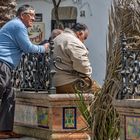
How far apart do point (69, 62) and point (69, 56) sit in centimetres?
8

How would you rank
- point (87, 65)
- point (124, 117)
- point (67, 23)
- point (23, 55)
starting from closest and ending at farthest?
point (124, 117) < point (87, 65) < point (23, 55) < point (67, 23)

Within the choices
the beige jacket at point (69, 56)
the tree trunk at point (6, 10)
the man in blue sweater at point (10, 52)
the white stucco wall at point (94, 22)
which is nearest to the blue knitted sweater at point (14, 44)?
the man in blue sweater at point (10, 52)

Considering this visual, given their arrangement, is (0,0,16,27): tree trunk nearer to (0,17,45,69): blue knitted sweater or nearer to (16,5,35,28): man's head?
(16,5,35,28): man's head

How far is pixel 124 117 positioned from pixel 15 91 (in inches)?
105

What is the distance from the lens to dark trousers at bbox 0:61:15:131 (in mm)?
7836

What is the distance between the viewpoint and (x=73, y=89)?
7.77 metres

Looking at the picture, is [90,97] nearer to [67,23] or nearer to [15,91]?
[15,91]

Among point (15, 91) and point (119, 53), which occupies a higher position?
point (119, 53)

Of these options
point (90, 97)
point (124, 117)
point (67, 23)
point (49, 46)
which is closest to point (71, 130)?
point (90, 97)

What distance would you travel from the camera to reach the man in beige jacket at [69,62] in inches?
303

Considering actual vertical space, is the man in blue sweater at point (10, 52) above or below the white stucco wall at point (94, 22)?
below

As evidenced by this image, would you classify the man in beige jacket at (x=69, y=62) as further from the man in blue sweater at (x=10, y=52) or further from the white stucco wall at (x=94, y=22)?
the white stucco wall at (x=94, y=22)

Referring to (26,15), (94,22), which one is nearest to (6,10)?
(26,15)

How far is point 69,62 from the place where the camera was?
779 centimetres
